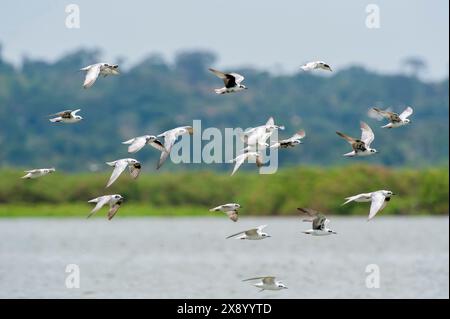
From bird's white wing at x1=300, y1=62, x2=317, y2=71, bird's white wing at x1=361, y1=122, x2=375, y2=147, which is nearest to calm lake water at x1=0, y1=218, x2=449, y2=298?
bird's white wing at x1=361, y1=122, x2=375, y2=147

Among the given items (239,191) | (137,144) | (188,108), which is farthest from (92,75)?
(188,108)

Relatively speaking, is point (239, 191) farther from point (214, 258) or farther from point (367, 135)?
point (367, 135)

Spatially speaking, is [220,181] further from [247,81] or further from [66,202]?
[247,81]

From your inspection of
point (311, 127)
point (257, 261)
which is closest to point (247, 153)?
point (257, 261)

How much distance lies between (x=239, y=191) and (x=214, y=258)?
26460 millimetres

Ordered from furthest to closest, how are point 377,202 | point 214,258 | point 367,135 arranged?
point 214,258 → point 367,135 → point 377,202

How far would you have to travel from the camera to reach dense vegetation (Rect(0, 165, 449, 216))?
6869 centimetres

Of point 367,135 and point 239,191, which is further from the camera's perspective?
point 239,191

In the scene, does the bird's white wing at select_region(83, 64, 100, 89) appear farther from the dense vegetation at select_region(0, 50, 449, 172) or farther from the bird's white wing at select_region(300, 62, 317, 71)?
the dense vegetation at select_region(0, 50, 449, 172)

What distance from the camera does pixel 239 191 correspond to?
74625 mm

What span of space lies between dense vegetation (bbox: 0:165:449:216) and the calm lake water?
119cm

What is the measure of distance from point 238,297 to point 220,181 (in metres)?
40.3
